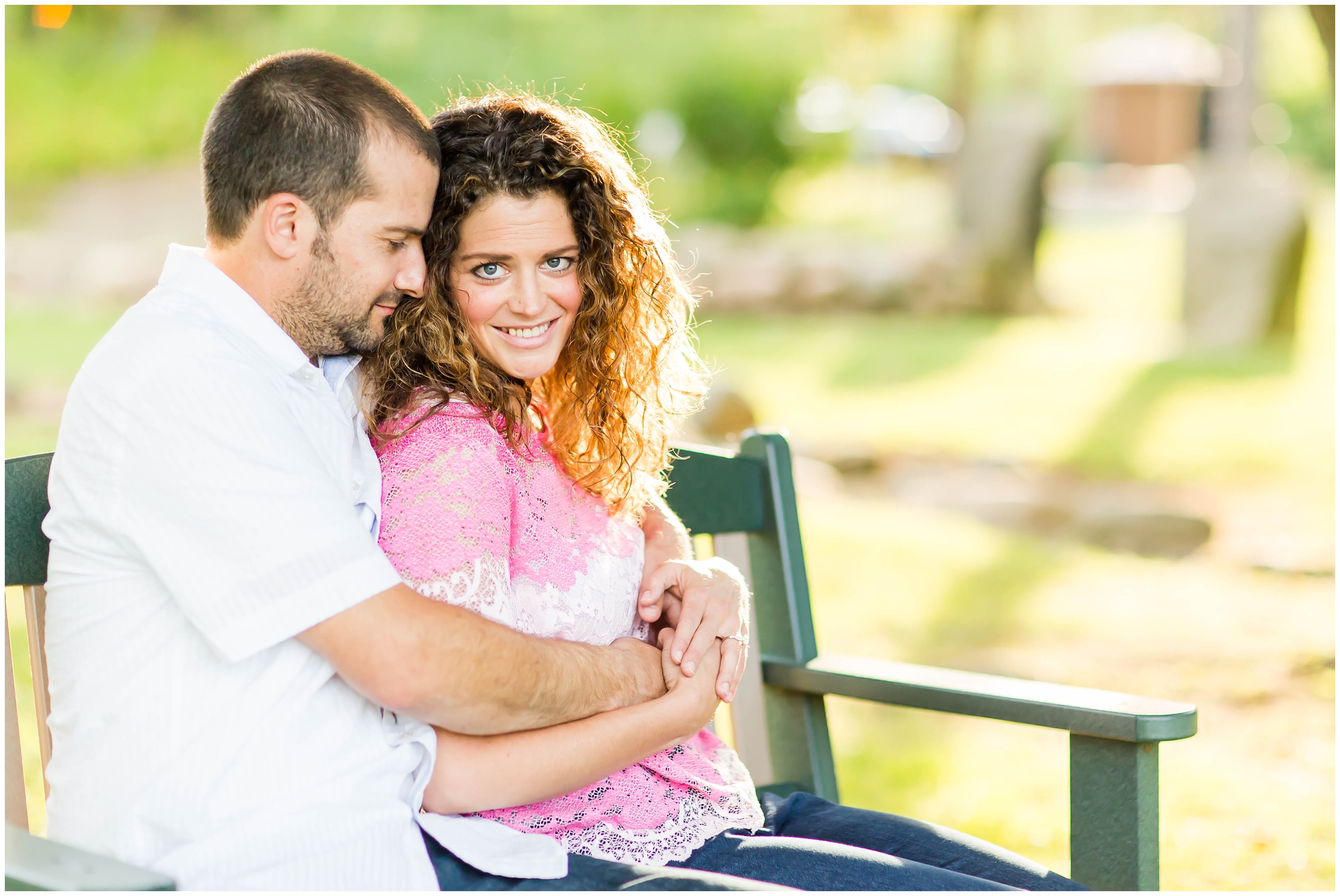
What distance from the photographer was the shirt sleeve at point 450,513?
5.52 feet

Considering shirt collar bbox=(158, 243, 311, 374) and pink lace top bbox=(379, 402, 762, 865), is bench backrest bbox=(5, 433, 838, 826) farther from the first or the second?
shirt collar bbox=(158, 243, 311, 374)

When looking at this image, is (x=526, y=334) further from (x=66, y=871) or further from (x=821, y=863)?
(x=66, y=871)

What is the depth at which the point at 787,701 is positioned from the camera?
7.97ft

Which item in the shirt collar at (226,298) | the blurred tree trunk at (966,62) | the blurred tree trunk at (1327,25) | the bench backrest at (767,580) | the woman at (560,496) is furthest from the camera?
the blurred tree trunk at (966,62)

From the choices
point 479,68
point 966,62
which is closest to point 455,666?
point 479,68

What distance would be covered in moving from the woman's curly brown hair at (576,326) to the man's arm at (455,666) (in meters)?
0.36

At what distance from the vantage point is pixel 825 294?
14070 millimetres

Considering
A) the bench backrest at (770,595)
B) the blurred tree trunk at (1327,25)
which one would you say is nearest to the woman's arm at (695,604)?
the bench backrest at (770,595)

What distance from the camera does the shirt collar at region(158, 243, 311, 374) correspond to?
64.5 inches

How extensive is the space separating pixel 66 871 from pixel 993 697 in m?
1.36

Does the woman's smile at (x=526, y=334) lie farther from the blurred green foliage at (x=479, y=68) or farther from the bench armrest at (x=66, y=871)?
the blurred green foliage at (x=479, y=68)

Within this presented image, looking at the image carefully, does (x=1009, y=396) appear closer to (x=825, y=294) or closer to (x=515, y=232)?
(x=825, y=294)

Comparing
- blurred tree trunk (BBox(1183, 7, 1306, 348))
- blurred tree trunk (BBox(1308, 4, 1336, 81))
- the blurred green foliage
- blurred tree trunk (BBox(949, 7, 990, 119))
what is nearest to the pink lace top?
blurred tree trunk (BBox(1308, 4, 1336, 81))

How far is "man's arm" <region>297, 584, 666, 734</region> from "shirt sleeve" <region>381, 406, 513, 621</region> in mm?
76
